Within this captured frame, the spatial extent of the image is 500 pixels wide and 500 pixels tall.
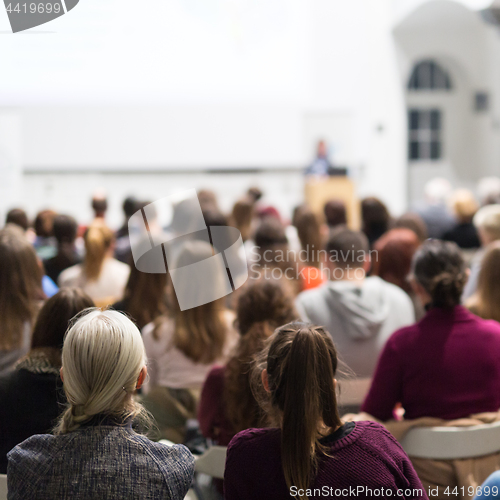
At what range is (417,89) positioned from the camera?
1076 centimetres

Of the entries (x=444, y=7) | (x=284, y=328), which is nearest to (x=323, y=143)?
(x=444, y=7)

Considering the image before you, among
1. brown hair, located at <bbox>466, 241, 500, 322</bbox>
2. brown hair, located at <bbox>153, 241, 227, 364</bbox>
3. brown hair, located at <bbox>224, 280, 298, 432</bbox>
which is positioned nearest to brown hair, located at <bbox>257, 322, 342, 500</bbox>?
brown hair, located at <bbox>224, 280, 298, 432</bbox>

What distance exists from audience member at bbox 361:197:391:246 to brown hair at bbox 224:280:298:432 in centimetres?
255

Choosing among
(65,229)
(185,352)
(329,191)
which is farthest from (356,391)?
(329,191)

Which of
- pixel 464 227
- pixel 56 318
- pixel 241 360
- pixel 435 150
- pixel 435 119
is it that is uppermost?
pixel 56 318

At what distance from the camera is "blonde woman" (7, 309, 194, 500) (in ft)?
4.10

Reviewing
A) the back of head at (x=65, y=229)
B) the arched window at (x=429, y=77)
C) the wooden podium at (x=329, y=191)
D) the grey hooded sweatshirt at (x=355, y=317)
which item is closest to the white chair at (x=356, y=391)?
the grey hooded sweatshirt at (x=355, y=317)

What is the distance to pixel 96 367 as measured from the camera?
1.28 metres

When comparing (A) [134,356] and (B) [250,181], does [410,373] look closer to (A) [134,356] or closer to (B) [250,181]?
(A) [134,356]

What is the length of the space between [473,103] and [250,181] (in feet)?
14.0

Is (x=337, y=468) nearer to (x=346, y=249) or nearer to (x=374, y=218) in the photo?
(x=346, y=249)

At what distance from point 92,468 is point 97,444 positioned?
0.05 m

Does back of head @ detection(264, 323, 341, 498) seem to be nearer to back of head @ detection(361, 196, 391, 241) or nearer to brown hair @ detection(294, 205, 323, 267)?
brown hair @ detection(294, 205, 323, 267)

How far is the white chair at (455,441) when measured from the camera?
6.25 feet
